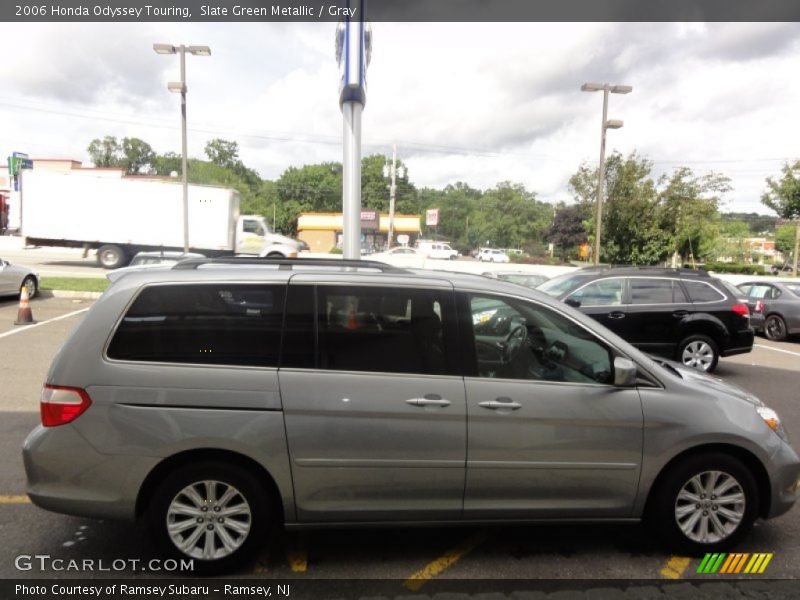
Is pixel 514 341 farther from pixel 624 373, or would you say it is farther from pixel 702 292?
pixel 702 292

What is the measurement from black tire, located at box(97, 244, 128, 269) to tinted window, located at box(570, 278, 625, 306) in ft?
69.2

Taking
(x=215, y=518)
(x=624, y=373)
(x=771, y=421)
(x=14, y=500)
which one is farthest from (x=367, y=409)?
(x=14, y=500)

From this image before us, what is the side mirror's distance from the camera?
312 cm

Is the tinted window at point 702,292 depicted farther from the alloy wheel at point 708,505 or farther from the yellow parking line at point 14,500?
the yellow parking line at point 14,500

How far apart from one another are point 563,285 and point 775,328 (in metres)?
7.98

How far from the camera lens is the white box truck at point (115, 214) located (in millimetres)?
22594

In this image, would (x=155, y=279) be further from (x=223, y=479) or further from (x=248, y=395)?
(x=223, y=479)

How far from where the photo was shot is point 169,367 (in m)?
2.95

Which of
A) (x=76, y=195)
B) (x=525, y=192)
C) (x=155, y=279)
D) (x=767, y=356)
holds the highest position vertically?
(x=525, y=192)

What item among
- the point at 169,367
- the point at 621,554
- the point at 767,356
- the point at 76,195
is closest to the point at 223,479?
the point at 169,367

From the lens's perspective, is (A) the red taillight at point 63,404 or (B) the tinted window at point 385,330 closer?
(A) the red taillight at point 63,404

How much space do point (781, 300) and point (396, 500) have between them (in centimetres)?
1400

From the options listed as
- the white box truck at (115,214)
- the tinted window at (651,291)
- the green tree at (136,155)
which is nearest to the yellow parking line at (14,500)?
the tinted window at (651,291)

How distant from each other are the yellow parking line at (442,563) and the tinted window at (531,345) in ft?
3.65
